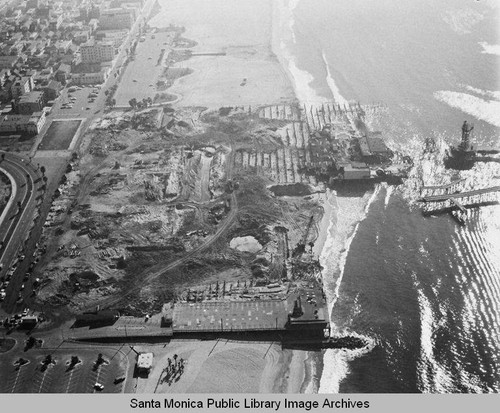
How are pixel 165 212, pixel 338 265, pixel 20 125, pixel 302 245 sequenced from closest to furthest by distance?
pixel 338 265 < pixel 302 245 < pixel 165 212 < pixel 20 125

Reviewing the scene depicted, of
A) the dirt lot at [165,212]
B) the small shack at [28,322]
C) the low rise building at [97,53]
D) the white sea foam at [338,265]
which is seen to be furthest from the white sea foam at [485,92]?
the small shack at [28,322]

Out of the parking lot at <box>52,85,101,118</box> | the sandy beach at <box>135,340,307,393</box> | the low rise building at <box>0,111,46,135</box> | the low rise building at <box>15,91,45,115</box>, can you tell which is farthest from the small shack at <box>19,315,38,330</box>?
the low rise building at <box>15,91,45,115</box>

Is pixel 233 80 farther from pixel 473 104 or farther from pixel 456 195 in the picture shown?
pixel 456 195

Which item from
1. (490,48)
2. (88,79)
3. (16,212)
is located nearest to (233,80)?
(88,79)

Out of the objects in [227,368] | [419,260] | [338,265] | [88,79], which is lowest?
[88,79]

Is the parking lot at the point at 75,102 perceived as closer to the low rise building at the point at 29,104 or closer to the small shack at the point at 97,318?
the low rise building at the point at 29,104

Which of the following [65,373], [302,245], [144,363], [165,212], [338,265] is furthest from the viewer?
[165,212]
